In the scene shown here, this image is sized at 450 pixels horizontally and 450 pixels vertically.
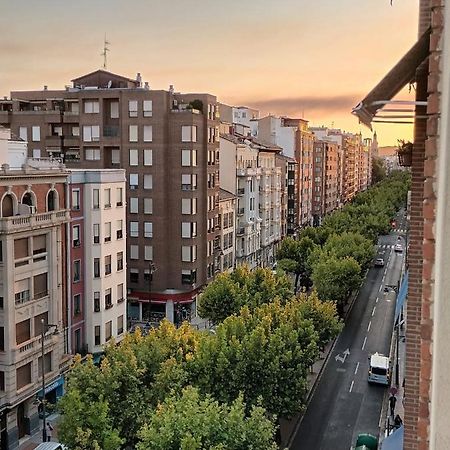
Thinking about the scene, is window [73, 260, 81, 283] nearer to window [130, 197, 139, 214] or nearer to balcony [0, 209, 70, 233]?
balcony [0, 209, 70, 233]

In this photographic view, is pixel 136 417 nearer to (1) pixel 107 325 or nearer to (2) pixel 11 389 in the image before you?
(2) pixel 11 389

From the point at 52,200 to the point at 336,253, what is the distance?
28.2 m

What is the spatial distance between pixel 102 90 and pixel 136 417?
37804 mm

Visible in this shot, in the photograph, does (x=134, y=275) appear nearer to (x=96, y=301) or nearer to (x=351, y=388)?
(x=96, y=301)

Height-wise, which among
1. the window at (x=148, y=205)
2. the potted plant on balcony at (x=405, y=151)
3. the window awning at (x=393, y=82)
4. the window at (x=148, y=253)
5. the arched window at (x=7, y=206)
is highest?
the window awning at (x=393, y=82)

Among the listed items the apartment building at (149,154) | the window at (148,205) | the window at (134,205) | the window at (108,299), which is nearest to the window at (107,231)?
the window at (108,299)

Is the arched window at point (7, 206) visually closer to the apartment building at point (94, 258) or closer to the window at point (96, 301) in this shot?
the apartment building at point (94, 258)

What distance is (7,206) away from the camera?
33.8m

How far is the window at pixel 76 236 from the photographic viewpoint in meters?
40.9

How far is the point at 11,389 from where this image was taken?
32906mm

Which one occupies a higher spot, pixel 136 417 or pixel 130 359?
pixel 130 359

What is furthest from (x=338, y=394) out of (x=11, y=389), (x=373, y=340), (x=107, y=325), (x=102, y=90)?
(x=102, y=90)

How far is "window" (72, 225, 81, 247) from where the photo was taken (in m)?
40.9

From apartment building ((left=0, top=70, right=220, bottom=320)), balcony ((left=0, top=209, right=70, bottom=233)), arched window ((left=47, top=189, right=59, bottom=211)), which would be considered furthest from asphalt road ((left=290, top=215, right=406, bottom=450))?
arched window ((left=47, top=189, right=59, bottom=211))
